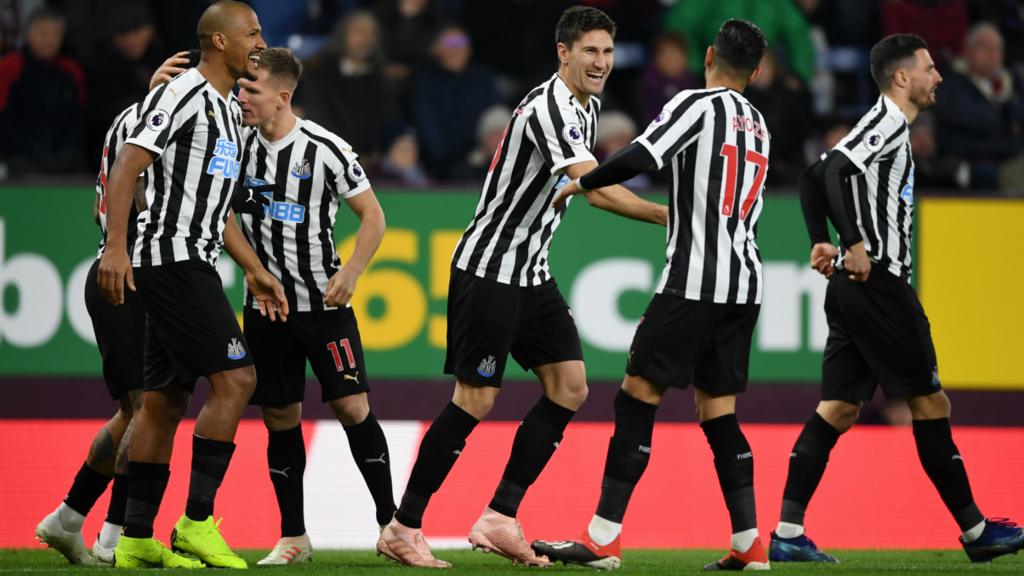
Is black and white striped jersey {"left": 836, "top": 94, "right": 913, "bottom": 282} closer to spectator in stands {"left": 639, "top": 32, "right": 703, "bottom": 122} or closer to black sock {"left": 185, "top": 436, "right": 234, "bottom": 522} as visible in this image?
black sock {"left": 185, "top": 436, "right": 234, "bottom": 522}

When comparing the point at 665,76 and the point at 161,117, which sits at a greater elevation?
the point at 665,76

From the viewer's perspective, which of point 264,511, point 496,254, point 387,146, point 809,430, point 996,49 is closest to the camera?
point 496,254

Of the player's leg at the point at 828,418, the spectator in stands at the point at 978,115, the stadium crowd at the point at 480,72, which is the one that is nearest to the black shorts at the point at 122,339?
the player's leg at the point at 828,418

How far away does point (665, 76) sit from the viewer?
37.4 feet

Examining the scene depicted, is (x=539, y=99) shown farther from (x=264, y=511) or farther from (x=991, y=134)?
(x=991, y=134)

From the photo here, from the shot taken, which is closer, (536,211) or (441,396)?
(536,211)

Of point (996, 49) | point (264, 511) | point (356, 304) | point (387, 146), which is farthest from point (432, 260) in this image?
point (996, 49)

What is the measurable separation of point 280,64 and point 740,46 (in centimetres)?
180

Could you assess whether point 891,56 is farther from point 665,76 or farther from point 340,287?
point 665,76

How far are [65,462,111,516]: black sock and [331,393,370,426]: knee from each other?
0.97 meters

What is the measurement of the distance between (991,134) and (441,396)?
4770mm

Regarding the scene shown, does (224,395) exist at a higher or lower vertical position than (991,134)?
lower

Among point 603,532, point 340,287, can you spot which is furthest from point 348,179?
point 603,532

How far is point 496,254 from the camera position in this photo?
5.65 m
